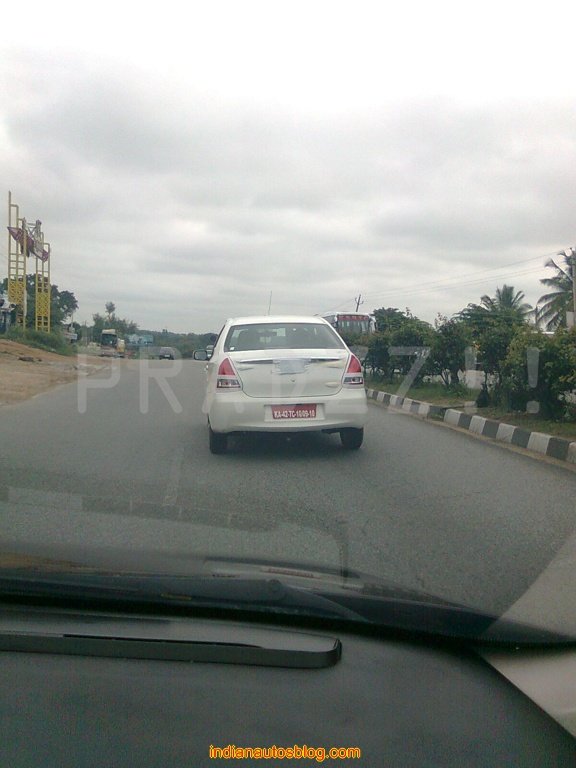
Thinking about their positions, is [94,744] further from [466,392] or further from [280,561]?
[466,392]

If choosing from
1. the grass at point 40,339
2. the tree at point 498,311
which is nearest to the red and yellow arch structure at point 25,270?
the grass at point 40,339

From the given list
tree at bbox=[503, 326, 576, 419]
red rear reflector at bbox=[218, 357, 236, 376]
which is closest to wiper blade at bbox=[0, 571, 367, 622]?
red rear reflector at bbox=[218, 357, 236, 376]

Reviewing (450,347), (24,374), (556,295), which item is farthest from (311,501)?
(556,295)

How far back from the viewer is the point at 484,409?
1381 centimetres

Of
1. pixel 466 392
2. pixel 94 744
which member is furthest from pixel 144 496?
pixel 466 392

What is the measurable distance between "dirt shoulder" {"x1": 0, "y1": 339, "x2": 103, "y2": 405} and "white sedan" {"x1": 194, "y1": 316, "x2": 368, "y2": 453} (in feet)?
30.7

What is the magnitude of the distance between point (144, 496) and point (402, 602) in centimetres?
390

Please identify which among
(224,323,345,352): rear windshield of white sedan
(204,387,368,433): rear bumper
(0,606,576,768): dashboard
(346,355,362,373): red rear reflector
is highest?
(224,323,345,352): rear windshield of white sedan

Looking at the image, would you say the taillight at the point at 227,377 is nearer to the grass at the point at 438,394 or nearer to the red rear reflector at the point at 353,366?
the red rear reflector at the point at 353,366

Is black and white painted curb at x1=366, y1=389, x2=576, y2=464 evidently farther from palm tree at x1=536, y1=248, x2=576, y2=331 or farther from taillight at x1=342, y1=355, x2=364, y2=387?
palm tree at x1=536, y1=248, x2=576, y2=331

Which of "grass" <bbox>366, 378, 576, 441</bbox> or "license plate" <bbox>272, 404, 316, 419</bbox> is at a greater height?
"license plate" <bbox>272, 404, 316, 419</bbox>

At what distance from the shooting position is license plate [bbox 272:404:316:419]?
799 cm

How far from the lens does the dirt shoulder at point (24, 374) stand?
19062 millimetres

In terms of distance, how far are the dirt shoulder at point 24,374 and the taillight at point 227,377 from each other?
9292 millimetres
